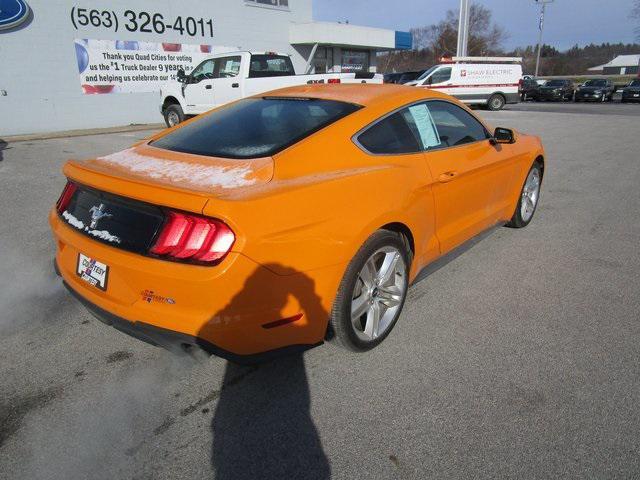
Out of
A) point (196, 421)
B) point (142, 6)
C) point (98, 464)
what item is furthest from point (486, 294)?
point (142, 6)

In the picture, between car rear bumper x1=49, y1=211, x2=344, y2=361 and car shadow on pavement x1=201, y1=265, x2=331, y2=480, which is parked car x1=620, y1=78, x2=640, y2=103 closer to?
car rear bumper x1=49, y1=211, x2=344, y2=361

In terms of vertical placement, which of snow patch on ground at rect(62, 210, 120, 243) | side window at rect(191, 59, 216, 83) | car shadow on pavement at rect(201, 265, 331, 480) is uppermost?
side window at rect(191, 59, 216, 83)

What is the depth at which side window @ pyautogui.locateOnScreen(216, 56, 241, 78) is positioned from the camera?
41.1ft

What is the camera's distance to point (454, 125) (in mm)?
3730

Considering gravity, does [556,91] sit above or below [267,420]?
above

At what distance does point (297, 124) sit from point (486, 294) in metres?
1.91

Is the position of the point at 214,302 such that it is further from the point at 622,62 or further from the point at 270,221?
the point at 622,62

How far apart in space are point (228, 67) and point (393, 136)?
10.9 m

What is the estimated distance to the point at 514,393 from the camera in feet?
8.14

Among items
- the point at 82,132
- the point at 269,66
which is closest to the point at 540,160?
the point at 269,66

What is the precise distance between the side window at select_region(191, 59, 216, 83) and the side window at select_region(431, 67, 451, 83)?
1201cm

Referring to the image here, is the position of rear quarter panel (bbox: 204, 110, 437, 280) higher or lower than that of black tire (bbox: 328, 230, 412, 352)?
higher

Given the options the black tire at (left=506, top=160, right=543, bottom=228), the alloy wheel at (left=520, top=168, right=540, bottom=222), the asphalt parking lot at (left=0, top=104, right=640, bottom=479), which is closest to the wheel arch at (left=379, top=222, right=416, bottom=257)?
the asphalt parking lot at (left=0, top=104, right=640, bottom=479)

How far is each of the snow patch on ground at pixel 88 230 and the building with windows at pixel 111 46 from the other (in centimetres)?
1373
